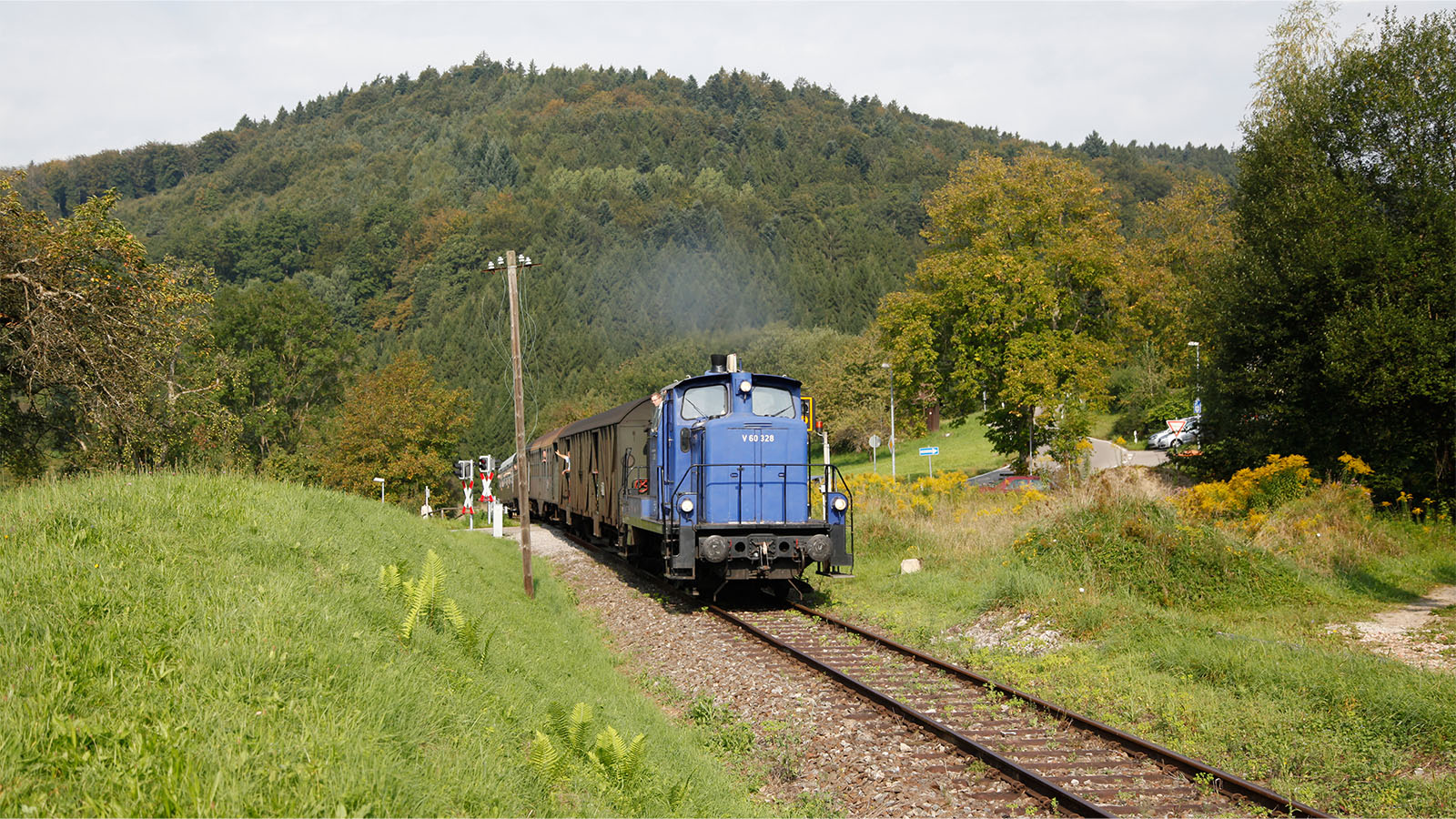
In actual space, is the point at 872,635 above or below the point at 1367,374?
below

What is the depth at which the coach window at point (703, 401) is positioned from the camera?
15.6 m

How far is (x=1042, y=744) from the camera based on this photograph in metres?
7.77

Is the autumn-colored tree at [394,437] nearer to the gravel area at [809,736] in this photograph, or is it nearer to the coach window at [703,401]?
the coach window at [703,401]

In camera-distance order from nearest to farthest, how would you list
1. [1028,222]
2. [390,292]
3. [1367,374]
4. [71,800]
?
[71,800]
[1367,374]
[1028,222]
[390,292]

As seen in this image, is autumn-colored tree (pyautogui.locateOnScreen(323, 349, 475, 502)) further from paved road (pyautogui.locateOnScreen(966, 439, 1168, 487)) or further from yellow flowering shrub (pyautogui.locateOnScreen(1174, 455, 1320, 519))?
yellow flowering shrub (pyautogui.locateOnScreen(1174, 455, 1320, 519))

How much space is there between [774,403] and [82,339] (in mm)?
12388

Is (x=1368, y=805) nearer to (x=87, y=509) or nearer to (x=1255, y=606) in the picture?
(x=1255, y=606)

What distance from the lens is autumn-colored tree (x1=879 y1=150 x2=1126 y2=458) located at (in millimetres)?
37344

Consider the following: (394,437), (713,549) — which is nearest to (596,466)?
(713,549)

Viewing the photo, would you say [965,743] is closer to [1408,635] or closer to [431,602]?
[431,602]

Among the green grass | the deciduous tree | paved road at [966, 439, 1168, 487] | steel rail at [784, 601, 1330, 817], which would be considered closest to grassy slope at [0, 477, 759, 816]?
steel rail at [784, 601, 1330, 817]

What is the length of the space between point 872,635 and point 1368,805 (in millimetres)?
6494

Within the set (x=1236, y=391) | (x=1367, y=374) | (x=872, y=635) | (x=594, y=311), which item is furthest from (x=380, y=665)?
(x=594, y=311)

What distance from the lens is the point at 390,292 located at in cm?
13600
